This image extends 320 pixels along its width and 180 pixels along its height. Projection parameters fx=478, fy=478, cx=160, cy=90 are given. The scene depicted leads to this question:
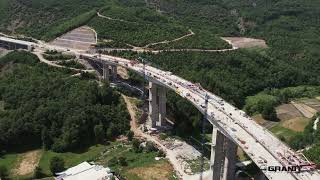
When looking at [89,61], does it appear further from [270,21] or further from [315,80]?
[270,21]

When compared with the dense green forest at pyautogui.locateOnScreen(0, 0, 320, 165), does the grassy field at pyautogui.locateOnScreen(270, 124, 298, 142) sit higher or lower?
lower

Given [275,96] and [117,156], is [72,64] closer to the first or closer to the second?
[117,156]

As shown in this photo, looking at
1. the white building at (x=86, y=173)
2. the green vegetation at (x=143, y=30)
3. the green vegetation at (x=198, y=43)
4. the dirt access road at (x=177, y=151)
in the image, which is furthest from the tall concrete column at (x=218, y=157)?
the green vegetation at (x=143, y=30)

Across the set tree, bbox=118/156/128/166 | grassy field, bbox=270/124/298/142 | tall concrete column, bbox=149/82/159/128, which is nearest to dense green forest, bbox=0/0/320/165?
tall concrete column, bbox=149/82/159/128

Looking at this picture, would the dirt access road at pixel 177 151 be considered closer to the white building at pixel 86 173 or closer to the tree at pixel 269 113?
the white building at pixel 86 173

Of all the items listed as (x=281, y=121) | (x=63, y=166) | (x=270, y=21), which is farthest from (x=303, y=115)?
(x=270, y=21)

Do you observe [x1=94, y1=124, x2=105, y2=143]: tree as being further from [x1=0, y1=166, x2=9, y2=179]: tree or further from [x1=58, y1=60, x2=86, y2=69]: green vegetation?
[x1=58, y1=60, x2=86, y2=69]: green vegetation
